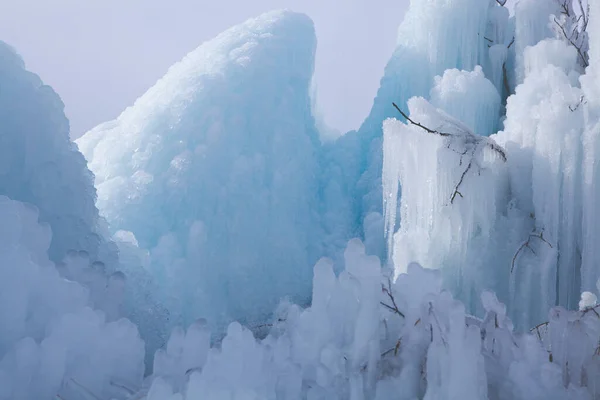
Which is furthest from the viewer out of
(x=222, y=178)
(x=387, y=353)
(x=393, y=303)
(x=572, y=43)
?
(x=572, y=43)

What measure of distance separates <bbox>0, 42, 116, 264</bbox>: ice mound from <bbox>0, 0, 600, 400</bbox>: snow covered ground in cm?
2

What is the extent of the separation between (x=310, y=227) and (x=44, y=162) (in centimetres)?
384

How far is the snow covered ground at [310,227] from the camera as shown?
2.85m

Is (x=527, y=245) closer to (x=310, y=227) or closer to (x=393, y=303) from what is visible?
(x=310, y=227)

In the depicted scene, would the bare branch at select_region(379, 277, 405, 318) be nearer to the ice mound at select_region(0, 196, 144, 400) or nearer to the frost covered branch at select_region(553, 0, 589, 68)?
the ice mound at select_region(0, 196, 144, 400)

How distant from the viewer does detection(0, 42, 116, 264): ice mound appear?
14.3ft

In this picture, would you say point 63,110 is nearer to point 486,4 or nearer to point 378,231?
point 378,231

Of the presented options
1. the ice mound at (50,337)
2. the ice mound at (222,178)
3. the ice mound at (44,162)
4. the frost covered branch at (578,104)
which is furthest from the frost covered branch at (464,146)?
the ice mound at (50,337)

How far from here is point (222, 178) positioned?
274 inches

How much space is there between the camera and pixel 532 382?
282cm

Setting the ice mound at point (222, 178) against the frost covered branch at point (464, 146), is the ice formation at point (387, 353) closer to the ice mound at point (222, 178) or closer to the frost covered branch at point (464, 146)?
the frost covered branch at point (464, 146)

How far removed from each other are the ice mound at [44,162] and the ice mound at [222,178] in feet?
4.40

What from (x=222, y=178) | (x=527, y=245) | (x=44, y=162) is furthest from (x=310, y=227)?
(x=44, y=162)

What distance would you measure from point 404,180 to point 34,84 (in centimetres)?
358
